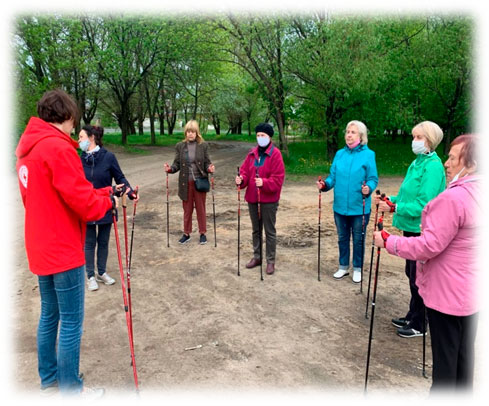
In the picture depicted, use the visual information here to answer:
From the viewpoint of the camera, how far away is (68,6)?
20.9m

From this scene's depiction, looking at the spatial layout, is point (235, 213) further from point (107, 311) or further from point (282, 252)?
point (107, 311)

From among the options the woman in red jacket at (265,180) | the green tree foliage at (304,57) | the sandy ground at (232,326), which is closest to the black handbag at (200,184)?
the sandy ground at (232,326)

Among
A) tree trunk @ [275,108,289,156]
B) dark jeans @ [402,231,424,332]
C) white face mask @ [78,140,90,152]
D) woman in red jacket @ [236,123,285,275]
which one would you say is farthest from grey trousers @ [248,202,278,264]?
tree trunk @ [275,108,289,156]

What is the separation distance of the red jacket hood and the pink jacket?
2.58 m

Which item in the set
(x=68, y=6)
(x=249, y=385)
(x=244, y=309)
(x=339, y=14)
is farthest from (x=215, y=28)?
(x=249, y=385)

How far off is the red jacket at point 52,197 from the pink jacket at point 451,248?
7.55 ft

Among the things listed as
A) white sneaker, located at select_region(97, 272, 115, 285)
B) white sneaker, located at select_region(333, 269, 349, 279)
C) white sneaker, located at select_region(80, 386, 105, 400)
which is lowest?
white sneaker, located at select_region(80, 386, 105, 400)

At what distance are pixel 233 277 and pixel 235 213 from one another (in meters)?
4.02

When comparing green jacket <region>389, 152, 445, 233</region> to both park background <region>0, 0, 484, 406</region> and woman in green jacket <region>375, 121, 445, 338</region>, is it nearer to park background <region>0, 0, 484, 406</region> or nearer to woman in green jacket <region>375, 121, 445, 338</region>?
woman in green jacket <region>375, 121, 445, 338</region>

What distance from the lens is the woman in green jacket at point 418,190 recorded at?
382 centimetres

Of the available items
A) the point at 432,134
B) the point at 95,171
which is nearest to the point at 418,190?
the point at 432,134

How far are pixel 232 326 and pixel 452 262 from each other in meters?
2.45

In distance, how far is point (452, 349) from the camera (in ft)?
8.85

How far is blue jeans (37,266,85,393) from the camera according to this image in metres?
2.89
